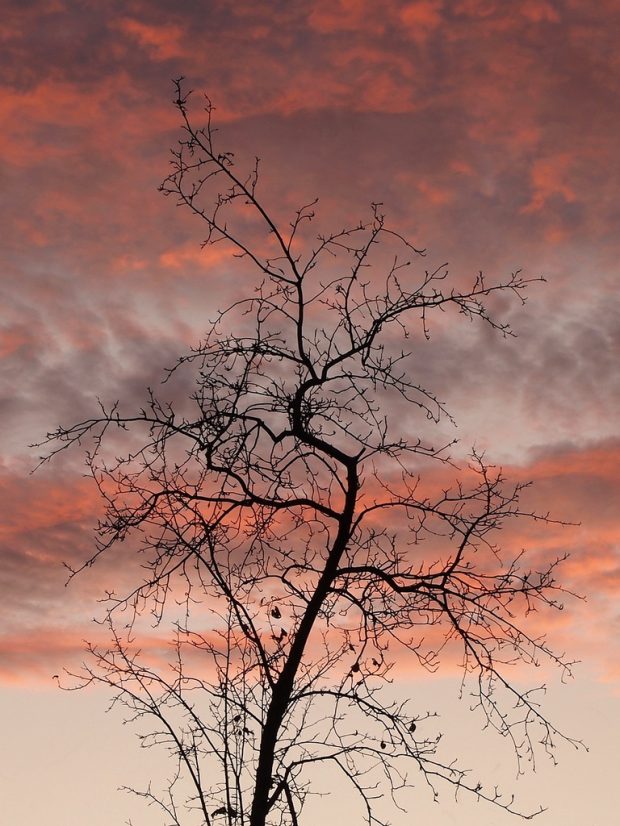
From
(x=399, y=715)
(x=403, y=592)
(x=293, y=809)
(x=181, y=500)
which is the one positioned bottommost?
(x=293, y=809)

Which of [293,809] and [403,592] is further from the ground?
[403,592]

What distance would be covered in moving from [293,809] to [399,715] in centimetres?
115

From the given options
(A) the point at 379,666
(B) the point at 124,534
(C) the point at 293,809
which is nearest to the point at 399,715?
(A) the point at 379,666

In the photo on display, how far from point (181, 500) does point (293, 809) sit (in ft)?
8.86

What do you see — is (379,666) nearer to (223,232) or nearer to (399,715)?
(399,715)

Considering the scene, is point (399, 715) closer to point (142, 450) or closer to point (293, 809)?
point (293, 809)

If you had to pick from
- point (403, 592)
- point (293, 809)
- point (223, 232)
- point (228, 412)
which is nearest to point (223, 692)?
point (293, 809)

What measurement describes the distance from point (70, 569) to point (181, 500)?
108 centimetres

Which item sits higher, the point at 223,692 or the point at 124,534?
the point at 124,534

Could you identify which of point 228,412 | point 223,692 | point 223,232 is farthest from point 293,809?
point 223,232

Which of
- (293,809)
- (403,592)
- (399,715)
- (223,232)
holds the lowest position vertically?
(293,809)

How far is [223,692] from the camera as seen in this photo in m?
9.92

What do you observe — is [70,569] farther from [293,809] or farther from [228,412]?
[293,809]

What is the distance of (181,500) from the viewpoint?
32.5ft
